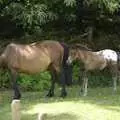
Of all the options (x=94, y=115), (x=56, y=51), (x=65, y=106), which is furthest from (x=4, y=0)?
(x=94, y=115)

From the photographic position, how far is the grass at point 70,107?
31.6 ft

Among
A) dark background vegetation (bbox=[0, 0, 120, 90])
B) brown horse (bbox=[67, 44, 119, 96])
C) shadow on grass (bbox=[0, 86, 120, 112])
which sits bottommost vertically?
shadow on grass (bbox=[0, 86, 120, 112])

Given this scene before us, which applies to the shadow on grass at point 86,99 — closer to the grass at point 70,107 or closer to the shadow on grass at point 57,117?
the grass at point 70,107

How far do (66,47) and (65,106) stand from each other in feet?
8.54

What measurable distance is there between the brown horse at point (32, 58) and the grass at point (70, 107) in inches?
26.1

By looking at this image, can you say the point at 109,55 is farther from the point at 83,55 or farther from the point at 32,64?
the point at 32,64

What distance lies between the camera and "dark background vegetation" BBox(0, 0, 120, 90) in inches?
576

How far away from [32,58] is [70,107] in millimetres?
2299

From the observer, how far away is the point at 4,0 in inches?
567

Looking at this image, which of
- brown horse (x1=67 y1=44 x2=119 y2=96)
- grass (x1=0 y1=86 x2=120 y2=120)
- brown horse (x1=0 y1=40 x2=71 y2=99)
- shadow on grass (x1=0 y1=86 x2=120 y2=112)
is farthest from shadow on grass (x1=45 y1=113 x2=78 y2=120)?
brown horse (x1=67 y1=44 x2=119 y2=96)

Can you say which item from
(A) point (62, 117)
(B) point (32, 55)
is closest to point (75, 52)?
(B) point (32, 55)

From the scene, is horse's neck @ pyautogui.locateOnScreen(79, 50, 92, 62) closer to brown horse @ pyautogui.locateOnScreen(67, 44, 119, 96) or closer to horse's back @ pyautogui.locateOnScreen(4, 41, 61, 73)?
brown horse @ pyautogui.locateOnScreen(67, 44, 119, 96)

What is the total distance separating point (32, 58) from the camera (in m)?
12.2

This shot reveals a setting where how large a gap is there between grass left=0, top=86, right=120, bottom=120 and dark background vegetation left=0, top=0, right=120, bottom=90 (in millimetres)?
2871
